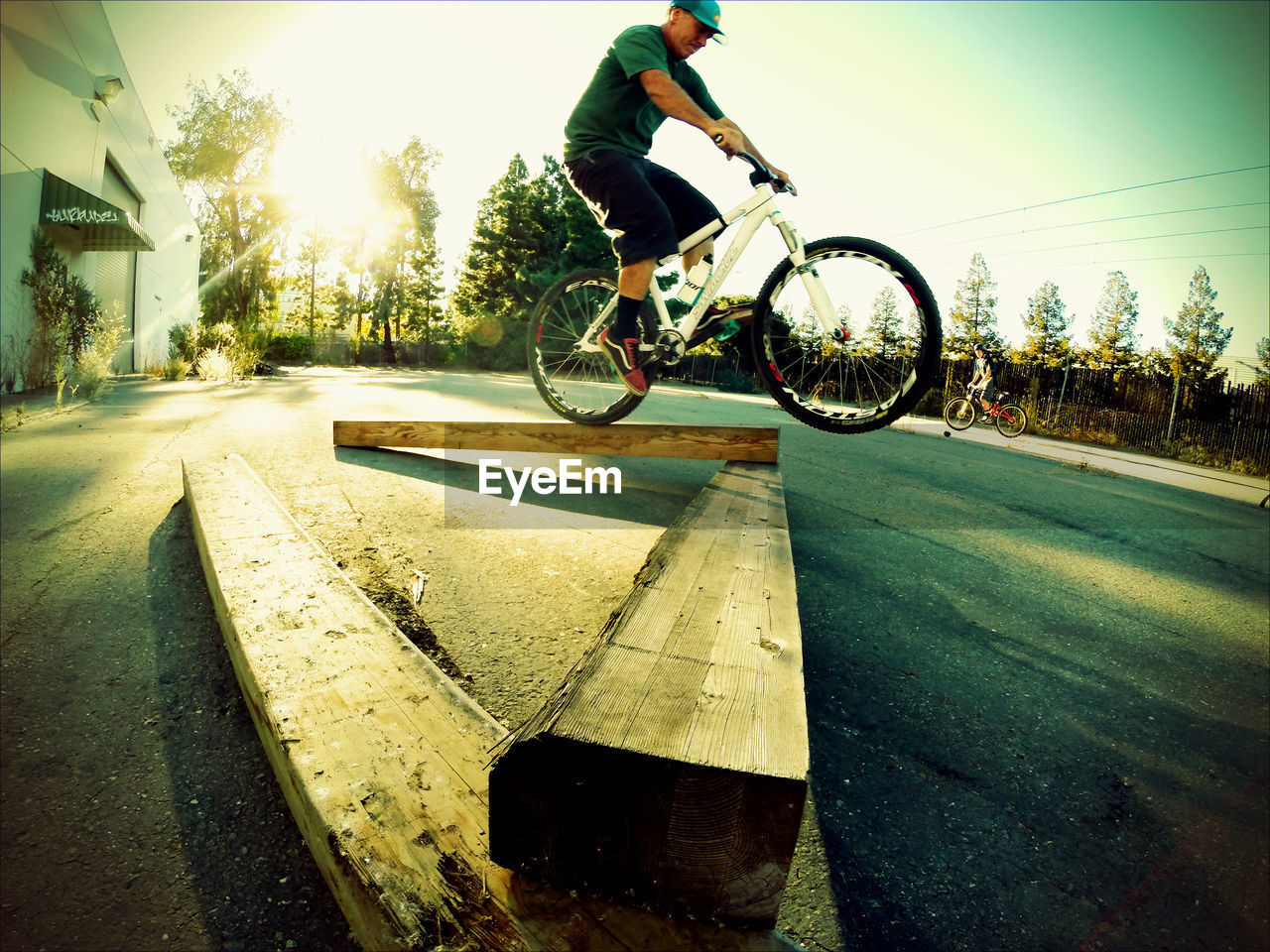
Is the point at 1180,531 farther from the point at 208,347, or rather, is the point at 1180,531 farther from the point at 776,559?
the point at 208,347

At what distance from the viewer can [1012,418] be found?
14414 millimetres

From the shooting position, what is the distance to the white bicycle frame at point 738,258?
236 cm

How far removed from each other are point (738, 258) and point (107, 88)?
61.9 ft

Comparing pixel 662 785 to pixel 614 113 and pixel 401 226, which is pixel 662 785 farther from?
pixel 401 226

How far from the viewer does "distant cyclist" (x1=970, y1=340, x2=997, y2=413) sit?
9.07 m

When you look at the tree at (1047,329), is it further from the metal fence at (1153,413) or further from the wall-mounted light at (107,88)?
the wall-mounted light at (107,88)

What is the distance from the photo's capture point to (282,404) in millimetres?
8477

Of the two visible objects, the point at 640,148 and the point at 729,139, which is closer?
the point at 729,139

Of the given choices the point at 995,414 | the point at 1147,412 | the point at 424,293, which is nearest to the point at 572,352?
the point at 995,414

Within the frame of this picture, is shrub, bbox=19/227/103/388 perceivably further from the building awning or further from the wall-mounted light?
the wall-mounted light

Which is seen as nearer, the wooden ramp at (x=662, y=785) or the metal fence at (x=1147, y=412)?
the wooden ramp at (x=662, y=785)

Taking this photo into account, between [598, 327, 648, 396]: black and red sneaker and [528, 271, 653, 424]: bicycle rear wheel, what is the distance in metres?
0.52

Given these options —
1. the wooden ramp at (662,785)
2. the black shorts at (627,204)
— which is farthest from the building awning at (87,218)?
the wooden ramp at (662,785)

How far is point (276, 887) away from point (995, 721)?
82.1 inches
